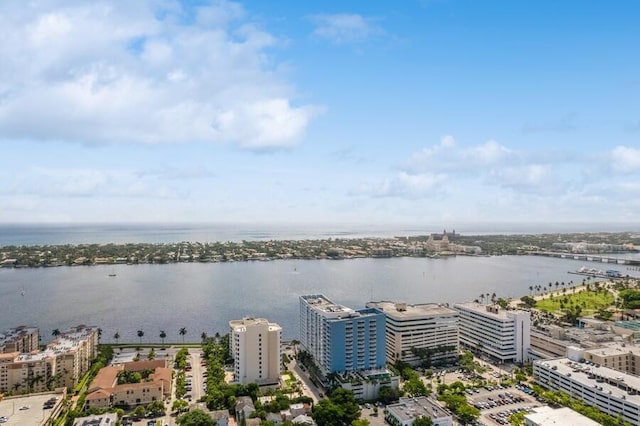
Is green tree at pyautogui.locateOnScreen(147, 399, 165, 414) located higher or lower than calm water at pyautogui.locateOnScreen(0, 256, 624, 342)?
lower

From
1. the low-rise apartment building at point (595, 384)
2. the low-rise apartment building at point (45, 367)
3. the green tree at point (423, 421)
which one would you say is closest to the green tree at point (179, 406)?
the low-rise apartment building at point (45, 367)

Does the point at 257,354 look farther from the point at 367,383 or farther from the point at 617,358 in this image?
the point at 617,358

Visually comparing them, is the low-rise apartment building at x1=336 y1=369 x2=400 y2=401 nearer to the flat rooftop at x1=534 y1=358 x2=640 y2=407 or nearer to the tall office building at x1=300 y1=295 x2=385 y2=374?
the tall office building at x1=300 y1=295 x2=385 y2=374

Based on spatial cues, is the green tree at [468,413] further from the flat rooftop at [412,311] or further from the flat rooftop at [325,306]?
the flat rooftop at [412,311]

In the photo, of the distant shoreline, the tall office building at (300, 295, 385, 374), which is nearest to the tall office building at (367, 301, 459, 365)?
the tall office building at (300, 295, 385, 374)

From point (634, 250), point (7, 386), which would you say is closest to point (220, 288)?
point (7, 386)
